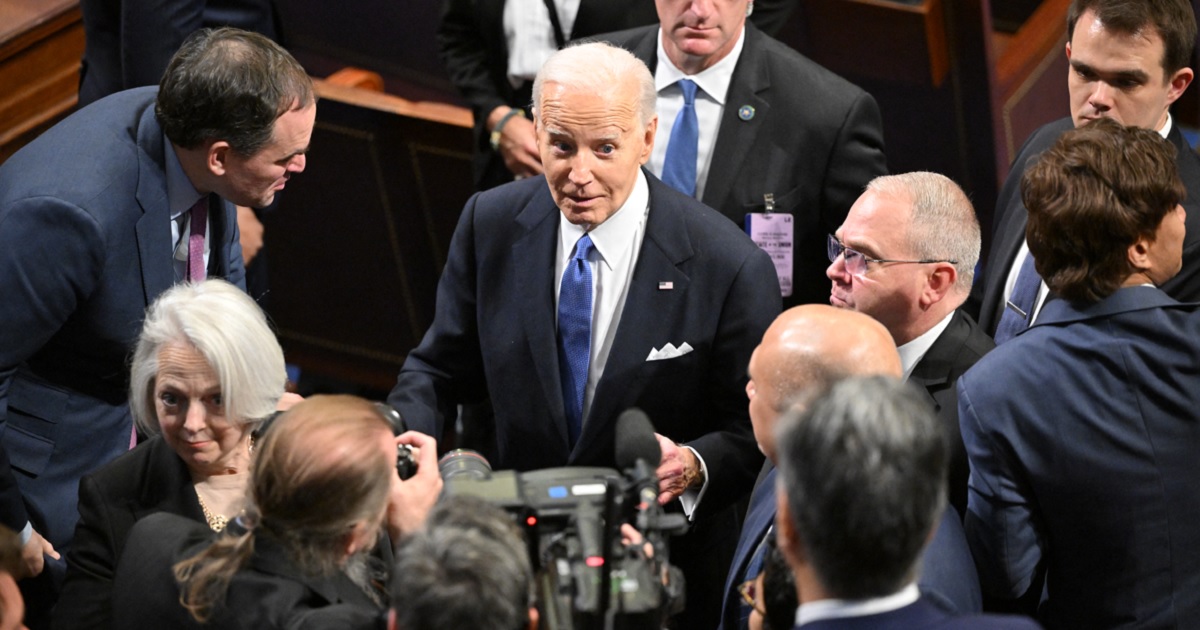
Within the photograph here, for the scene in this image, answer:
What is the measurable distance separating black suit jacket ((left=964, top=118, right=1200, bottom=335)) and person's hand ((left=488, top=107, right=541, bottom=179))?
1396 millimetres

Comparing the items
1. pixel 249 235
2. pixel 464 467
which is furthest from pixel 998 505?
pixel 249 235

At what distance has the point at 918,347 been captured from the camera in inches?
117

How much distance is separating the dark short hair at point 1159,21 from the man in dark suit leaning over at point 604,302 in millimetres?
1110

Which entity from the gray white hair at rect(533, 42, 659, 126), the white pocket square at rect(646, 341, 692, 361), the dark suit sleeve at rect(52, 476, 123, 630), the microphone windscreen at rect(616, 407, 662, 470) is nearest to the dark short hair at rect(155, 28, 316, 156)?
the gray white hair at rect(533, 42, 659, 126)

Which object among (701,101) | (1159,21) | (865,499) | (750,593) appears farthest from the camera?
(701,101)

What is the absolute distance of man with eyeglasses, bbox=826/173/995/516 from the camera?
9.61 feet

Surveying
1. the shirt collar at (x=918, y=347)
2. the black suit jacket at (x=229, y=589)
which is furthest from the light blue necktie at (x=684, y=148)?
the black suit jacket at (x=229, y=589)

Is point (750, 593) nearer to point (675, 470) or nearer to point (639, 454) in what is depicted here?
point (639, 454)

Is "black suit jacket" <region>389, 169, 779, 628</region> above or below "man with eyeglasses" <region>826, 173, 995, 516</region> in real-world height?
below

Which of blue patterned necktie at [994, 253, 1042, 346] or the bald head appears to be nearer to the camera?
the bald head

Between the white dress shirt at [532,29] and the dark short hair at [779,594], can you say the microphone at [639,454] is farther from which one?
the white dress shirt at [532,29]

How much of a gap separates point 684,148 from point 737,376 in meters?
0.95

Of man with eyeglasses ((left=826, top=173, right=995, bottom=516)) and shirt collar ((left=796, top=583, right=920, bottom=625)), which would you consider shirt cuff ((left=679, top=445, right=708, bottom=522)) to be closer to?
man with eyeglasses ((left=826, top=173, right=995, bottom=516))

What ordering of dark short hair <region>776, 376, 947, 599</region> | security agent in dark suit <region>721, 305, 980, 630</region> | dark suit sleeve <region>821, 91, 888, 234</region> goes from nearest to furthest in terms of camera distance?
dark short hair <region>776, 376, 947, 599</region> < security agent in dark suit <region>721, 305, 980, 630</region> < dark suit sleeve <region>821, 91, 888, 234</region>
